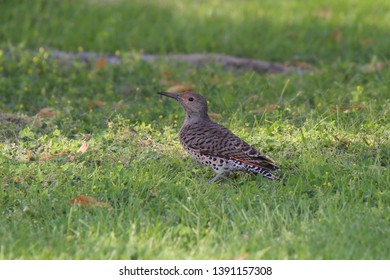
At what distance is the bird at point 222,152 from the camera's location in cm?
708

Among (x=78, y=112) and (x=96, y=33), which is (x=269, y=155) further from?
(x=96, y=33)

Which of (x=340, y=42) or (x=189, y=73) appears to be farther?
(x=340, y=42)

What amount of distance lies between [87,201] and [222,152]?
1.37 m

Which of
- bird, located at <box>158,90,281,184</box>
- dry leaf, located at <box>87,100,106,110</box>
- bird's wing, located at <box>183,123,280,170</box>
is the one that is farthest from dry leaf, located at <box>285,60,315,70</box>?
bird's wing, located at <box>183,123,280,170</box>

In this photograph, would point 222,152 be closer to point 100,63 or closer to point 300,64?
point 100,63

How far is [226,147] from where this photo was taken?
7.22m

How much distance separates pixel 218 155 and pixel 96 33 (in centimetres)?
623

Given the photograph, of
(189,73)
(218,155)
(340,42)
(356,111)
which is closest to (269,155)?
(218,155)

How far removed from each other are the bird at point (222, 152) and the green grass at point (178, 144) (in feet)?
0.48

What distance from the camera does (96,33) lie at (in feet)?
42.2

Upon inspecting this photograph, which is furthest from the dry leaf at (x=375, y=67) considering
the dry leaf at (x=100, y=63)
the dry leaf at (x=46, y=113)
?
the dry leaf at (x=46, y=113)

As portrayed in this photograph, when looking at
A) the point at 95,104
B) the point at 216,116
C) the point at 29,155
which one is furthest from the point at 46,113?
the point at 216,116
